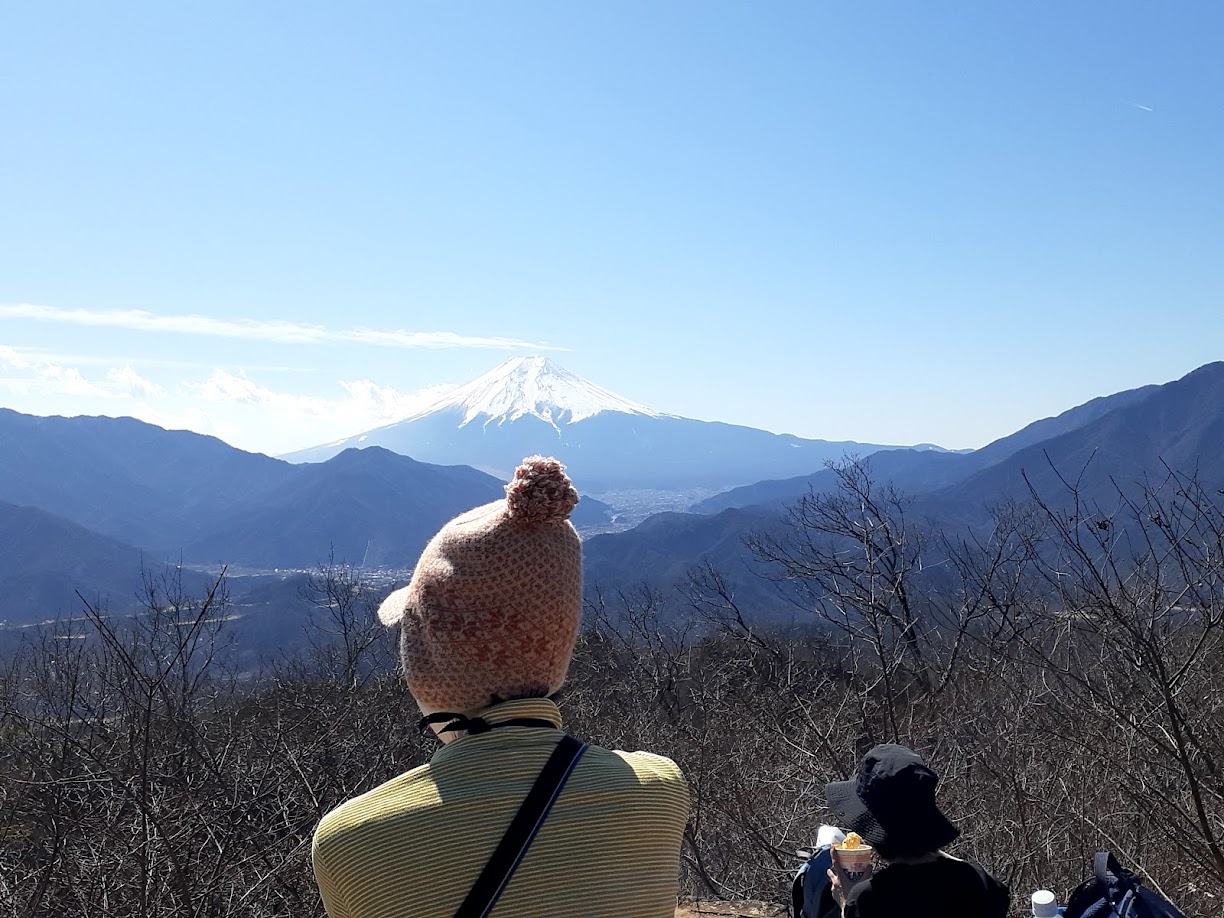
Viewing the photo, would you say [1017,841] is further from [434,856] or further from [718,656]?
[718,656]

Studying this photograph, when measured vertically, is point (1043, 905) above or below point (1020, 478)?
below

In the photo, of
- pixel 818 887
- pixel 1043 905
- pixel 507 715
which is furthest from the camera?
pixel 818 887

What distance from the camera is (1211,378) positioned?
12444 centimetres

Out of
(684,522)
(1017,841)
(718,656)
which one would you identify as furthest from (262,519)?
(1017,841)

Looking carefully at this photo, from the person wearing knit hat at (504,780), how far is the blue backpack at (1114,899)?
1.98m

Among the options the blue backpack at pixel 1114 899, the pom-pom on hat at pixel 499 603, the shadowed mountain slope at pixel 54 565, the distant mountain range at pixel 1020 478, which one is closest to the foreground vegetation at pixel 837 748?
the blue backpack at pixel 1114 899

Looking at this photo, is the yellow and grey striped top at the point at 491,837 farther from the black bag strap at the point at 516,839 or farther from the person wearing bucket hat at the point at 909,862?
the person wearing bucket hat at the point at 909,862

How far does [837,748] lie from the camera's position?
898cm

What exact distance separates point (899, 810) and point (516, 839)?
72.1 inches

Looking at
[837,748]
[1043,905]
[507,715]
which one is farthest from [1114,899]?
[837,748]

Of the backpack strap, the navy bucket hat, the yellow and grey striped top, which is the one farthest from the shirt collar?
the backpack strap

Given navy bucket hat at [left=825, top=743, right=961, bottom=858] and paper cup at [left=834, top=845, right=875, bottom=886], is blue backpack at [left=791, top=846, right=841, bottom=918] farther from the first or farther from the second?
navy bucket hat at [left=825, top=743, right=961, bottom=858]

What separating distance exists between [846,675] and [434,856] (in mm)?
13606

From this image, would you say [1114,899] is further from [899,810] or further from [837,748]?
[837,748]
